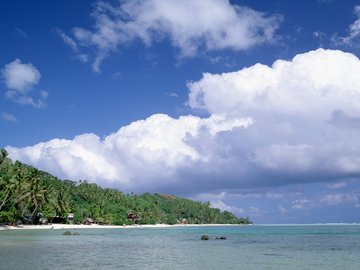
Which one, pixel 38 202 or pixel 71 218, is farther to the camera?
pixel 71 218

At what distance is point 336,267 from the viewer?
118 ft

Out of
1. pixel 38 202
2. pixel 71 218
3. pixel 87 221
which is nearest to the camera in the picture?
pixel 38 202

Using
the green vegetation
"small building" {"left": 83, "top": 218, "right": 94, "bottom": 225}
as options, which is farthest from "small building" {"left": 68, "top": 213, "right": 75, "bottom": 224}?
"small building" {"left": 83, "top": 218, "right": 94, "bottom": 225}

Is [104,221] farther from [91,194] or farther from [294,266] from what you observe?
[294,266]

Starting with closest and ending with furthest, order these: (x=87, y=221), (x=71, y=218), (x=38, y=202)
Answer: (x=38, y=202) < (x=71, y=218) < (x=87, y=221)

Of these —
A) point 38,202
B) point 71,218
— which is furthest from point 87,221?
point 38,202

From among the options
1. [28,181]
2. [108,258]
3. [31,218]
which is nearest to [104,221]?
[31,218]

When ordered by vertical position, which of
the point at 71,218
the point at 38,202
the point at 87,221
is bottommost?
the point at 87,221

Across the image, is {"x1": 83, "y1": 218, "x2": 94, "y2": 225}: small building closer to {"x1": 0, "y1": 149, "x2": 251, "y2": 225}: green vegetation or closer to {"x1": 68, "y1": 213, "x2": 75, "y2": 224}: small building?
{"x1": 0, "y1": 149, "x2": 251, "y2": 225}: green vegetation

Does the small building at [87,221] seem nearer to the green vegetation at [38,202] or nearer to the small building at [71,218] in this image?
the green vegetation at [38,202]

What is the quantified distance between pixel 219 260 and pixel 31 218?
93.2 m

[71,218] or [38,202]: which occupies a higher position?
[38,202]

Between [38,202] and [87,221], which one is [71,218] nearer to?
[87,221]

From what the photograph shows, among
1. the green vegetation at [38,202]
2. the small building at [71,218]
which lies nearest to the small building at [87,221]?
the green vegetation at [38,202]
